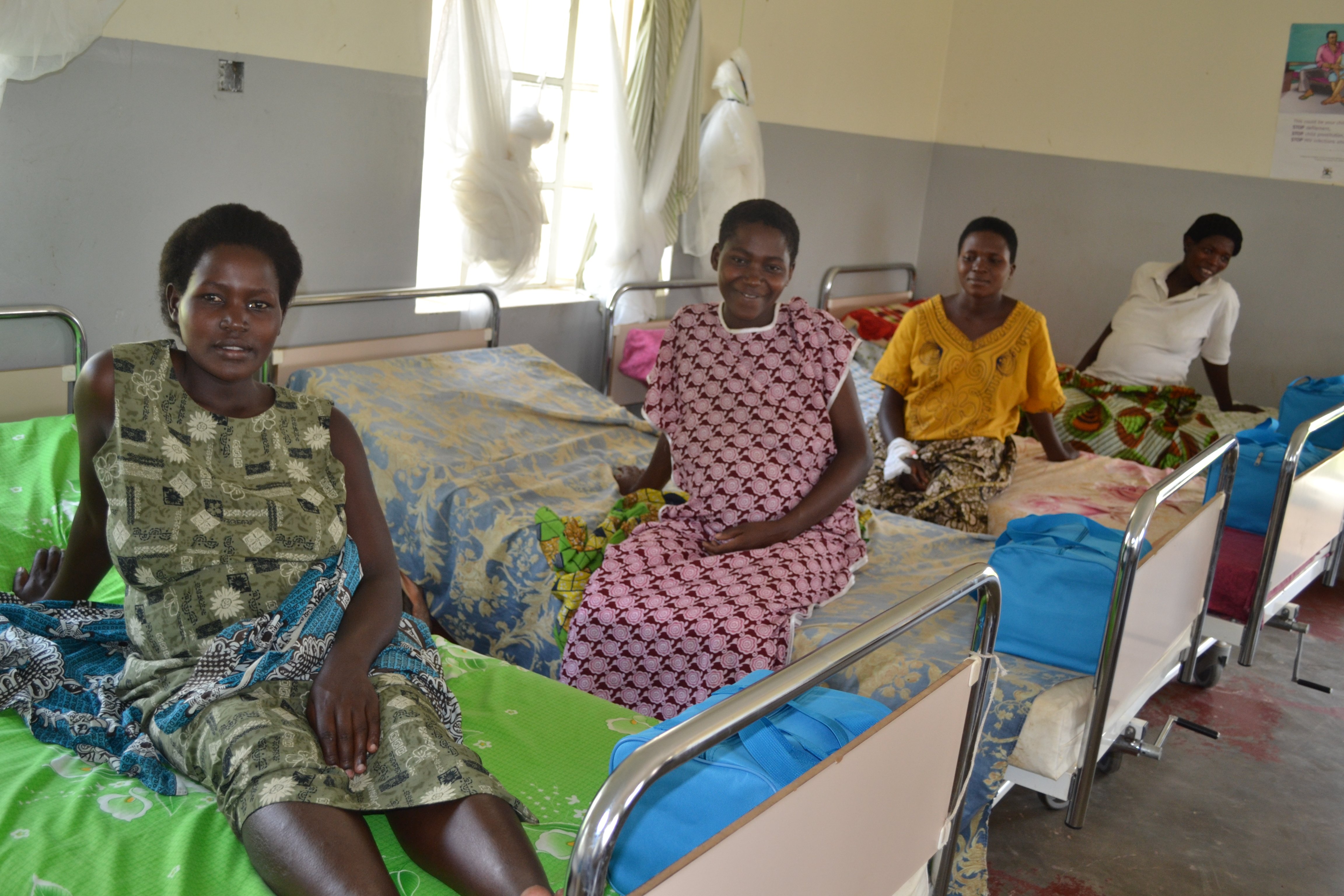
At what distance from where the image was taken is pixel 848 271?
20.3 feet

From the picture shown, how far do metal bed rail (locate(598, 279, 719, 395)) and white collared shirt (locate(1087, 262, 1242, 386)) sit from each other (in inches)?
84.1

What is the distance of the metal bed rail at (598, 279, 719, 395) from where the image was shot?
478cm

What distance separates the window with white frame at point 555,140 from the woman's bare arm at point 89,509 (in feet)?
7.50

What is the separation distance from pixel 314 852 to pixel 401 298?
9.21 feet

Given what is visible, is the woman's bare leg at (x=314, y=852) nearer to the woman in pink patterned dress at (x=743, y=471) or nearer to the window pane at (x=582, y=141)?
the woman in pink patterned dress at (x=743, y=471)

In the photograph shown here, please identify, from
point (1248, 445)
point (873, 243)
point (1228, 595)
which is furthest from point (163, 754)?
point (873, 243)

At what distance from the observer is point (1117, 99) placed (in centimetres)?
607

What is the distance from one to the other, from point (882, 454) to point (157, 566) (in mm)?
2686

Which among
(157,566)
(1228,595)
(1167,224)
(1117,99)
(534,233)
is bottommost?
(1228,595)

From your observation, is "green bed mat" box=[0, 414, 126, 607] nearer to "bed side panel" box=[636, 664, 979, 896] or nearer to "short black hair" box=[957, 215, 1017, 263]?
"bed side panel" box=[636, 664, 979, 896]

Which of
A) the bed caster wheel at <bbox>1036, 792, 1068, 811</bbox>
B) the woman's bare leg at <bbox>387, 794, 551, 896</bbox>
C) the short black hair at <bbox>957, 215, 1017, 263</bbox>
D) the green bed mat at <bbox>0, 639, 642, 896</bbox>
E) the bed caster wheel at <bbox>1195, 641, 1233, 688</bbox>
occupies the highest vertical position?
the short black hair at <bbox>957, 215, 1017, 263</bbox>

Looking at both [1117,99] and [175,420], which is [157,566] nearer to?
[175,420]

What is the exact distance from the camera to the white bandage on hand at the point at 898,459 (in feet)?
12.6

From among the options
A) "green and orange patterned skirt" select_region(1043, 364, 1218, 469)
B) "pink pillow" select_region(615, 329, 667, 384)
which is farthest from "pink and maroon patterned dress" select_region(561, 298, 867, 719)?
"green and orange patterned skirt" select_region(1043, 364, 1218, 469)
